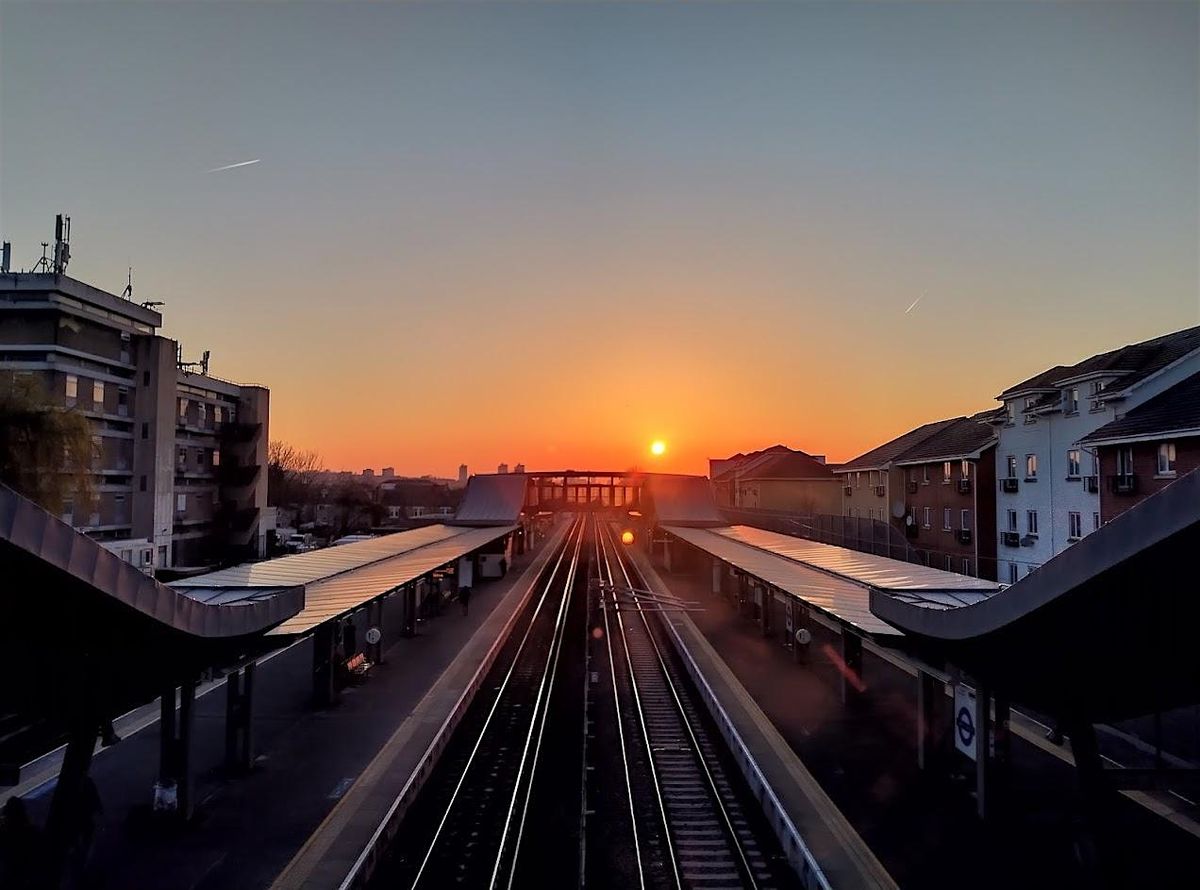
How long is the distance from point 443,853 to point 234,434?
4595 centimetres

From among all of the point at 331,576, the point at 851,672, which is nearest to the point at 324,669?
the point at 331,576

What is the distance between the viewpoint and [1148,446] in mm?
25203

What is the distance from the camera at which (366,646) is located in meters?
26.0

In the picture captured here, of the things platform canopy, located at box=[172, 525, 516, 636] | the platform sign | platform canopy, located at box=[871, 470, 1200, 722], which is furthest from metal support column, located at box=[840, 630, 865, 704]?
platform canopy, located at box=[172, 525, 516, 636]

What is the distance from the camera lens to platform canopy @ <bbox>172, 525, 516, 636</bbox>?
16391mm

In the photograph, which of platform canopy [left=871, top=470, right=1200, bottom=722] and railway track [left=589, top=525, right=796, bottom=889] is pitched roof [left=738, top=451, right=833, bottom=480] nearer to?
railway track [left=589, top=525, right=796, bottom=889]

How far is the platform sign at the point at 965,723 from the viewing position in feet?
42.4

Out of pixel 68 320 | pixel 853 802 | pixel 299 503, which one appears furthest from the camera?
pixel 299 503

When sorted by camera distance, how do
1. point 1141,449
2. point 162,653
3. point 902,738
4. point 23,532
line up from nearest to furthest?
point 23,532
point 162,653
point 902,738
point 1141,449

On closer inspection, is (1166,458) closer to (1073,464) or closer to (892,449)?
(1073,464)

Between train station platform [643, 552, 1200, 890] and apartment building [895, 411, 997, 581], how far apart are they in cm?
1778

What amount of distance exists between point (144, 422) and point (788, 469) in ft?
182

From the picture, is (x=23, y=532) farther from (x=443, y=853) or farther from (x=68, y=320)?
(x=68, y=320)

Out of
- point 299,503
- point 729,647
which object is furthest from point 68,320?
point 299,503
